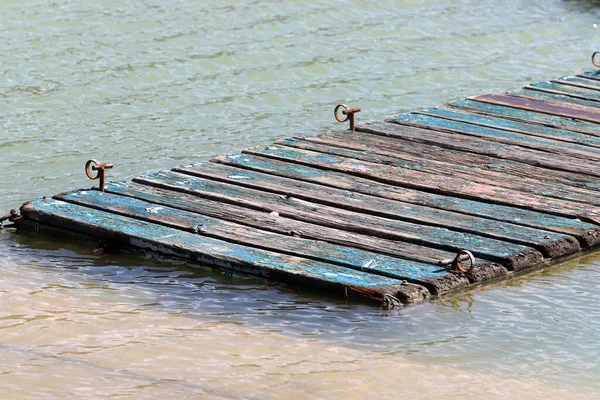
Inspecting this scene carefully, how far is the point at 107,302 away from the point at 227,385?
4.20ft

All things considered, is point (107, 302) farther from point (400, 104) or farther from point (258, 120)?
point (400, 104)

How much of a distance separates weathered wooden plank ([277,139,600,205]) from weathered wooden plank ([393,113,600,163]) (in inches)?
29.0

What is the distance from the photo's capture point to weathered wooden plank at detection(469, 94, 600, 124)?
34.8 ft

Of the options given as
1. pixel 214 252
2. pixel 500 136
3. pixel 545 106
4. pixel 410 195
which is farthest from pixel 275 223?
pixel 545 106

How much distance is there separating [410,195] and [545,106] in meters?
2.89

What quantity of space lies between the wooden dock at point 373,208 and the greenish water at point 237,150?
15 centimetres

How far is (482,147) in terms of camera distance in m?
9.57

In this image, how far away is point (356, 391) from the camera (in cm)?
605

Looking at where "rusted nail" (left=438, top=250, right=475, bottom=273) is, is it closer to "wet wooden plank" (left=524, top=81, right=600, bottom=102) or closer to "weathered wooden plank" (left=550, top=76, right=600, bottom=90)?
"wet wooden plank" (left=524, top=81, right=600, bottom=102)

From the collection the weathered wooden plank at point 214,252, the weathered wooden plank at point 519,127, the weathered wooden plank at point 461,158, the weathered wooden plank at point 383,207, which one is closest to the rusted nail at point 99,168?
the weathered wooden plank at point 214,252

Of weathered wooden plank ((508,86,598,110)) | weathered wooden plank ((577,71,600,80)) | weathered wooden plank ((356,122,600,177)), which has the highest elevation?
weathered wooden plank ((577,71,600,80))

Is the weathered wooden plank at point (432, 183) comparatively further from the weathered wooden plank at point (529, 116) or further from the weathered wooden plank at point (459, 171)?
the weathered wooden plank at point (529, 116)

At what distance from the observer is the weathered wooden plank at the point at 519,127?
9820mm

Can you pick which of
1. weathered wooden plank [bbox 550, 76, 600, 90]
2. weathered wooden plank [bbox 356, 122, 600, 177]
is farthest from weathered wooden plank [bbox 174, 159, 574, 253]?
weathered wooden plank [bbox 550, 76, 600, 90]
